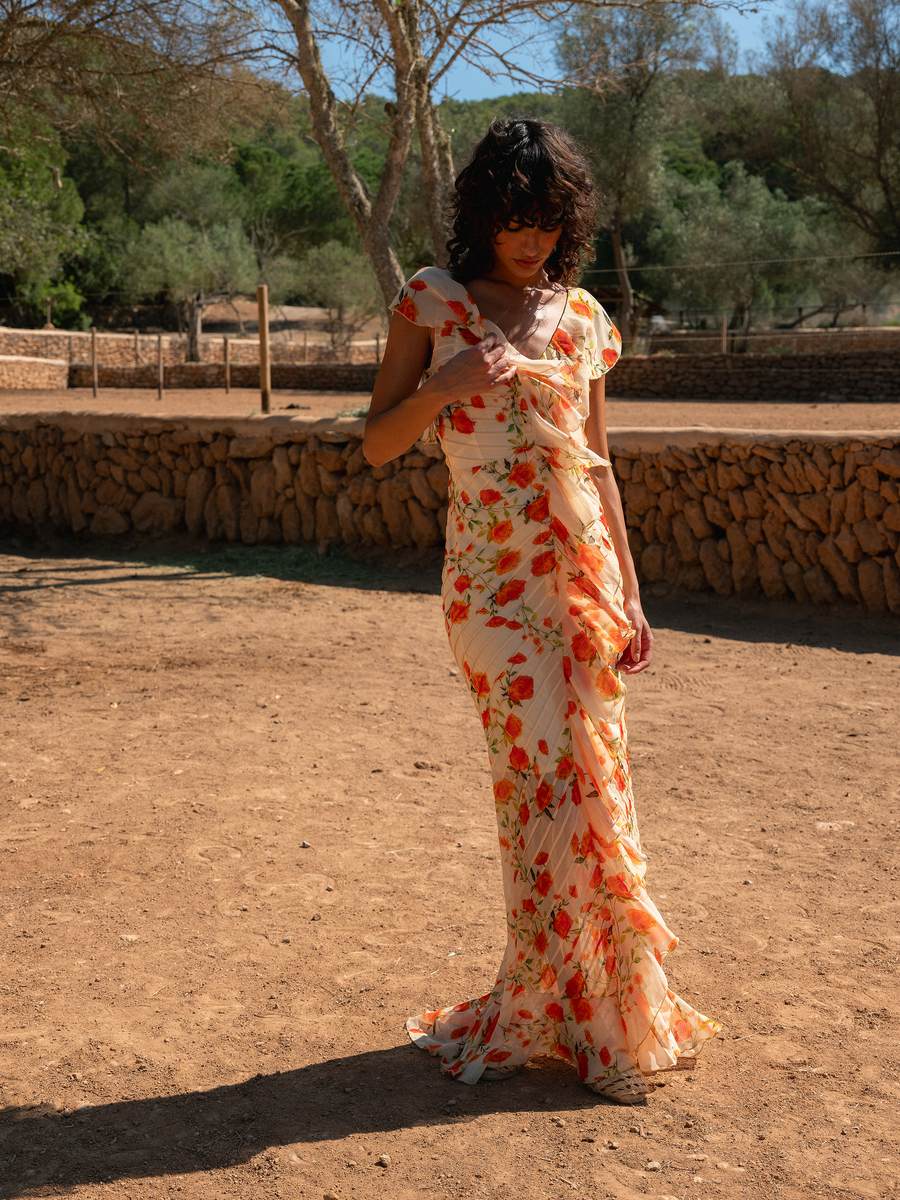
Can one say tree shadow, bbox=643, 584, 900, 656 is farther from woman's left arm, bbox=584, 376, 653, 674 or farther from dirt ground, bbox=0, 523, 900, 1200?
woman's left arm, bbox=584, 376, 653, 674

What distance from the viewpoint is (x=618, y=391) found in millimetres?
17562

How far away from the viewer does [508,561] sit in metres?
1.89

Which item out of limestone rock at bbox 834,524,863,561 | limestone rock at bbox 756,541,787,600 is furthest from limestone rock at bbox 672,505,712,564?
limestone rock at bbox 834,524,863,561

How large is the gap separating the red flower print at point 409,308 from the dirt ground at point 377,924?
4.61 feet

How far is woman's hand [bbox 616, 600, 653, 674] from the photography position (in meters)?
2.00

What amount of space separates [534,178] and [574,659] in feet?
2.69

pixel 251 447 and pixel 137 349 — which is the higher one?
pixel 137 349

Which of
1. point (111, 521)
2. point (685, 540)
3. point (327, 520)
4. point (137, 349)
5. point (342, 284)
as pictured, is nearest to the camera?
point (685, 540)

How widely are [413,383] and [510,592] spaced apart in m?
0.42

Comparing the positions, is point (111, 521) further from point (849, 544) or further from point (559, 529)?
point (559, 529)

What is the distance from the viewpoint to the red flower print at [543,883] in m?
1.90

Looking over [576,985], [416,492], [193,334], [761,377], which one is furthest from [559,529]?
[193,334]

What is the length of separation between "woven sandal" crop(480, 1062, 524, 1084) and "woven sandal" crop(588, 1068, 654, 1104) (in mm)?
157

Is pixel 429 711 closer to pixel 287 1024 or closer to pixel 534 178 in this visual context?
pixel 287 1024
